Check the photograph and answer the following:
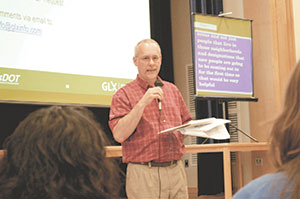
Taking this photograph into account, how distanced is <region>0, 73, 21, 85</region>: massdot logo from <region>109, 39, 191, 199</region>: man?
937 mm

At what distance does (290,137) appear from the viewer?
0.84 meters

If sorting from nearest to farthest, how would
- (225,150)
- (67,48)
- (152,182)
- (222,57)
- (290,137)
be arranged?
(290,137) → (152,182) → (225,150) → (67,48) → (222,57)

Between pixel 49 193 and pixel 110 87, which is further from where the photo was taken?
pixel 110 87

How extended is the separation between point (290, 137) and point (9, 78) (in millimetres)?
2619

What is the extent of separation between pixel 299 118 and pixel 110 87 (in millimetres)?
2956

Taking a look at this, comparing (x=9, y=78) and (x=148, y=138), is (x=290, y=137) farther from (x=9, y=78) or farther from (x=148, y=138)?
(x=9, y=78)

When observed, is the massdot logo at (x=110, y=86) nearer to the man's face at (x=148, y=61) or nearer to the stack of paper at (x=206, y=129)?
the man's face at (x=148, y=61)

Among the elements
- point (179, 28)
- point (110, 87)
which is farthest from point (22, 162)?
point (179, 28)

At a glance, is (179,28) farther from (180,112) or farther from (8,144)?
(8,144)

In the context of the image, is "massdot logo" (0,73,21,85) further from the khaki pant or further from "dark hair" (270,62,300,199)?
"dark hair" (270,62,300,199)

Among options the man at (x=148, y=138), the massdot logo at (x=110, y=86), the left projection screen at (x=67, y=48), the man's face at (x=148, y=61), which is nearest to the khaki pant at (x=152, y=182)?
the man at (x=148, y=138)

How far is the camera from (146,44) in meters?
2.68

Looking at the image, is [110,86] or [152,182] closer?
[152,182]

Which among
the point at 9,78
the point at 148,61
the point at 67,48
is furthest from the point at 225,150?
the point at 9,78
